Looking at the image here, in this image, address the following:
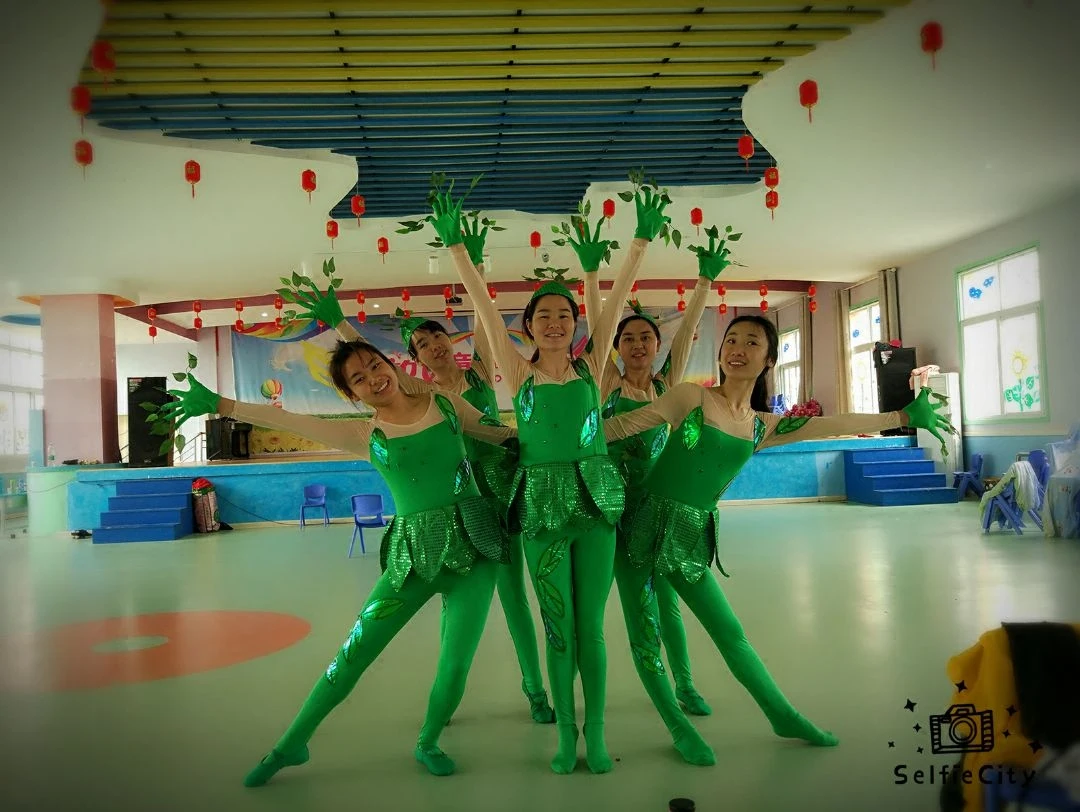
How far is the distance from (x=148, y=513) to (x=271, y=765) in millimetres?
7910

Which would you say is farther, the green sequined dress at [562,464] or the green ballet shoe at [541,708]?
the green ballet shoe at [541,708]

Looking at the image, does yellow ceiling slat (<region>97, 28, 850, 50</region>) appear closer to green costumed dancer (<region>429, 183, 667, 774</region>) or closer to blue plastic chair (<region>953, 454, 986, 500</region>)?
green costumed dancer (<region>429, 183, 667, 774</region>)

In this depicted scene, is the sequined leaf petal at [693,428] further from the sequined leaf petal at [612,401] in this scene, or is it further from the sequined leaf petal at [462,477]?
the sequined leaf petal at [462,477]

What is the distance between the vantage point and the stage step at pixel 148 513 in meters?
8.97

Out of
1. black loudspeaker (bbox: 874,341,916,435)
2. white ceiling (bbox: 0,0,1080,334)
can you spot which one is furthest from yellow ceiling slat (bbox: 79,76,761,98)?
black loudspeaker (bbox: 874,341,916,435)

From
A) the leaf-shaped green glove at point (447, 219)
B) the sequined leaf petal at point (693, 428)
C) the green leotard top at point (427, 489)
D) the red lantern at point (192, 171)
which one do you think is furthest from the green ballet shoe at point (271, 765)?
the red lantern at point (192, 171)

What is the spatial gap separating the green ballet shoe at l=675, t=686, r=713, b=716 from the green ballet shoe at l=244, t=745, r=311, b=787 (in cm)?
133

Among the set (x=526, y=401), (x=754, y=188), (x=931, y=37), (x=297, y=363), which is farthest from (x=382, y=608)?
(x=297, y=363)

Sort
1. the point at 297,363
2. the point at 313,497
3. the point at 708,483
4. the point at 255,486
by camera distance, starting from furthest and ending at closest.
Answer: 1. the point at 297,363
2. the point at 255,486
3. the point at 313,497
4. the point at 708,483

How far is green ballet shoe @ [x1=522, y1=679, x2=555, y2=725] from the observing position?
2744 mm

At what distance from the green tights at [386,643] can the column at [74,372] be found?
1030cm

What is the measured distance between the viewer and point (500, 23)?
4.70m

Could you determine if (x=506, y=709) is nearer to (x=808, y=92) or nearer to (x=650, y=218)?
(x=650, y=218)

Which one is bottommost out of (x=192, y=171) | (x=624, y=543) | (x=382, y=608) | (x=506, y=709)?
(x=506, y=709)
